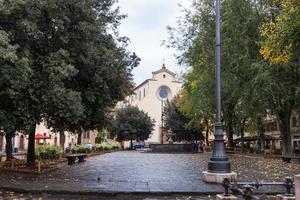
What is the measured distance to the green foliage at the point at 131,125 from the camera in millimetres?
73938

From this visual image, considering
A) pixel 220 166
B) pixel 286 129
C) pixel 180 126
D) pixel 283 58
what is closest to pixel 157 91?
pixel 180 126

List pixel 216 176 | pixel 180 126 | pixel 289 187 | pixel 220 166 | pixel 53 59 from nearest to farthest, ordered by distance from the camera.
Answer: pixel 289 187 < pixel 216 176 < pixel 220 166 < pixel 53 59 < pixel 180 126

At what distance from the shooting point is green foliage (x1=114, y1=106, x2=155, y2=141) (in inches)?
2911

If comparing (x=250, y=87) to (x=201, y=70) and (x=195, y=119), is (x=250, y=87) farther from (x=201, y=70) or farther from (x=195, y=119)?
(x=195, y=119)

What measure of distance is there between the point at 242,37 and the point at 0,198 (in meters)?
20.4

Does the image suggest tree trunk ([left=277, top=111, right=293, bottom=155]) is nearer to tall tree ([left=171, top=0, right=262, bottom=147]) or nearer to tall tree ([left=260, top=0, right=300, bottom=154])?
tall tree ([left=260, top=0, right=300, bottom=154])

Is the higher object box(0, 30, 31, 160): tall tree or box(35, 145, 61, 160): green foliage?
box(0, 30, 31, 160): tall tree

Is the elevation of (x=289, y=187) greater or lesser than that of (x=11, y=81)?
lesser

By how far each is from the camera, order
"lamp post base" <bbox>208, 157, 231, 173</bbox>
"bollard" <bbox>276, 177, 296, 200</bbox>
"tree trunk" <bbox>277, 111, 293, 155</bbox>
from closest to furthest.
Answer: "bollard" <bbox>276, 177, 296, 200</bbox> < "lamp post base" <bbox>208, 157, 231, 173</bbox> < "tree trunk" <bbox>277, 111, 293, 155</bbox>

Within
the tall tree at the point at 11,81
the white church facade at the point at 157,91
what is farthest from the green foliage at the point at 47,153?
the white church facade at the point at 157,91

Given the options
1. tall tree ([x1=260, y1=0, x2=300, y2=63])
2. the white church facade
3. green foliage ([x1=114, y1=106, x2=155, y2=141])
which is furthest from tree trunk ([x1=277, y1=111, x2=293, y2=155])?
the white church facade

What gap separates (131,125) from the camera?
74500 millimetres

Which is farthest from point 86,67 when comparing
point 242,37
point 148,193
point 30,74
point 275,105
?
point 275,105

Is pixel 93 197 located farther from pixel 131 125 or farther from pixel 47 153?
pixel 131 125
